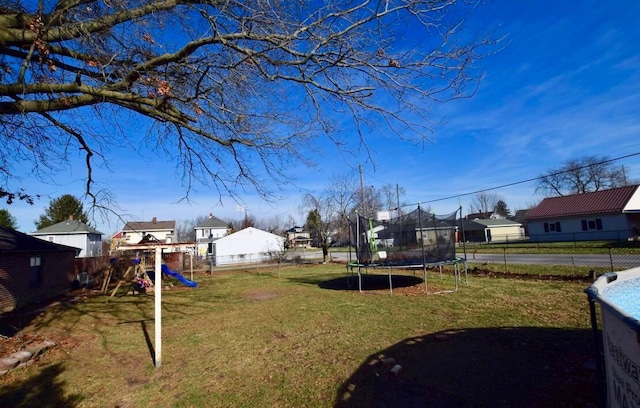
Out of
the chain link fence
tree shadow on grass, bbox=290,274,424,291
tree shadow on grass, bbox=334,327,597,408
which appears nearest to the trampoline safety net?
tree shadow on grass, bbox=290,274,424,291

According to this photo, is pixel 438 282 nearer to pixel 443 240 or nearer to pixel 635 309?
pixel 443 240

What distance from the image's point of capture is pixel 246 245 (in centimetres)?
4128

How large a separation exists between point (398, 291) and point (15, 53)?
11.2 meters

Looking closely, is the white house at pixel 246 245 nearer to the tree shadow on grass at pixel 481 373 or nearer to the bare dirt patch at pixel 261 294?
the bare dirt patch at pixel 261 294

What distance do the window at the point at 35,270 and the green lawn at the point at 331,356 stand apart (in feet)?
20.4

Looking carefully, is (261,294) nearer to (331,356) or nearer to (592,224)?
(331,356)

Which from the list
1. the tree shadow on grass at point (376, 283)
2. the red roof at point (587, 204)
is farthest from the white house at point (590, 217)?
the tree shadow on grass at point (376, 283)

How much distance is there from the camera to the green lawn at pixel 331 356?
4.13 metres

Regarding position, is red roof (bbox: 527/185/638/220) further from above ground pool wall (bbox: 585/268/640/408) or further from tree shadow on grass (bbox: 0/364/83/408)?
tree shadow on grass (bbox: 0/364/83/408)

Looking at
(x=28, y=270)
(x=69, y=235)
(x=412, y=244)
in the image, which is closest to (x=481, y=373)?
(x=412, y=244)

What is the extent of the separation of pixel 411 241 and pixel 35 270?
16.1 m

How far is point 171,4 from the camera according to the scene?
4.93 metres

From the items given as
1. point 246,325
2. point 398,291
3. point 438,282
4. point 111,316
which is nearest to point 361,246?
point 398,291

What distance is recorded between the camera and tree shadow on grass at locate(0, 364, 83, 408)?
4418 mm
